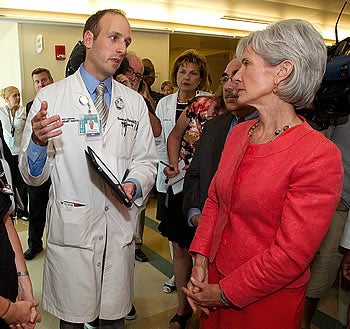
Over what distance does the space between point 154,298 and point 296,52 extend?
1.98 meters

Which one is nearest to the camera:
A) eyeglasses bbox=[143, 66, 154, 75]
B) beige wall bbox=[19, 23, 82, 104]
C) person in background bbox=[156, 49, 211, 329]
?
person in background bbox=[156, 49, 211, 329]

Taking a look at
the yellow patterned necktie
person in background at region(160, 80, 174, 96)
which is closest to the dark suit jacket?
the yellow patterned necktie

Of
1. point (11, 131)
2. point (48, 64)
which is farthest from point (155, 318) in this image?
point (48, 64)

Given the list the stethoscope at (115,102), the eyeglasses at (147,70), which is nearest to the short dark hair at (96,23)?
the stethoscope at (115,102)

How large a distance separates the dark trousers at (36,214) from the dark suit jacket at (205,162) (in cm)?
170

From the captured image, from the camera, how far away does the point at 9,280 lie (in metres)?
1.05

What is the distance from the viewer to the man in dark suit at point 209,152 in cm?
151

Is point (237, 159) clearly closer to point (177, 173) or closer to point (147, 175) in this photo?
point (147, 175)

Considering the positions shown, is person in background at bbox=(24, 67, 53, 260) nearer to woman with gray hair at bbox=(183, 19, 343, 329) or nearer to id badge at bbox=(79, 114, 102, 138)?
id badge at bbox=(79, 114, 102, 138)

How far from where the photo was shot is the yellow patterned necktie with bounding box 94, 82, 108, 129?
1.46 m

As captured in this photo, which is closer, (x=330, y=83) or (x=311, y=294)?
(x=330, y=83)

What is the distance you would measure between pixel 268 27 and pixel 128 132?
0.73 metres

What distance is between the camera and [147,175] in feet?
5.09

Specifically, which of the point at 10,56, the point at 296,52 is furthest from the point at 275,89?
the point at 10,56
